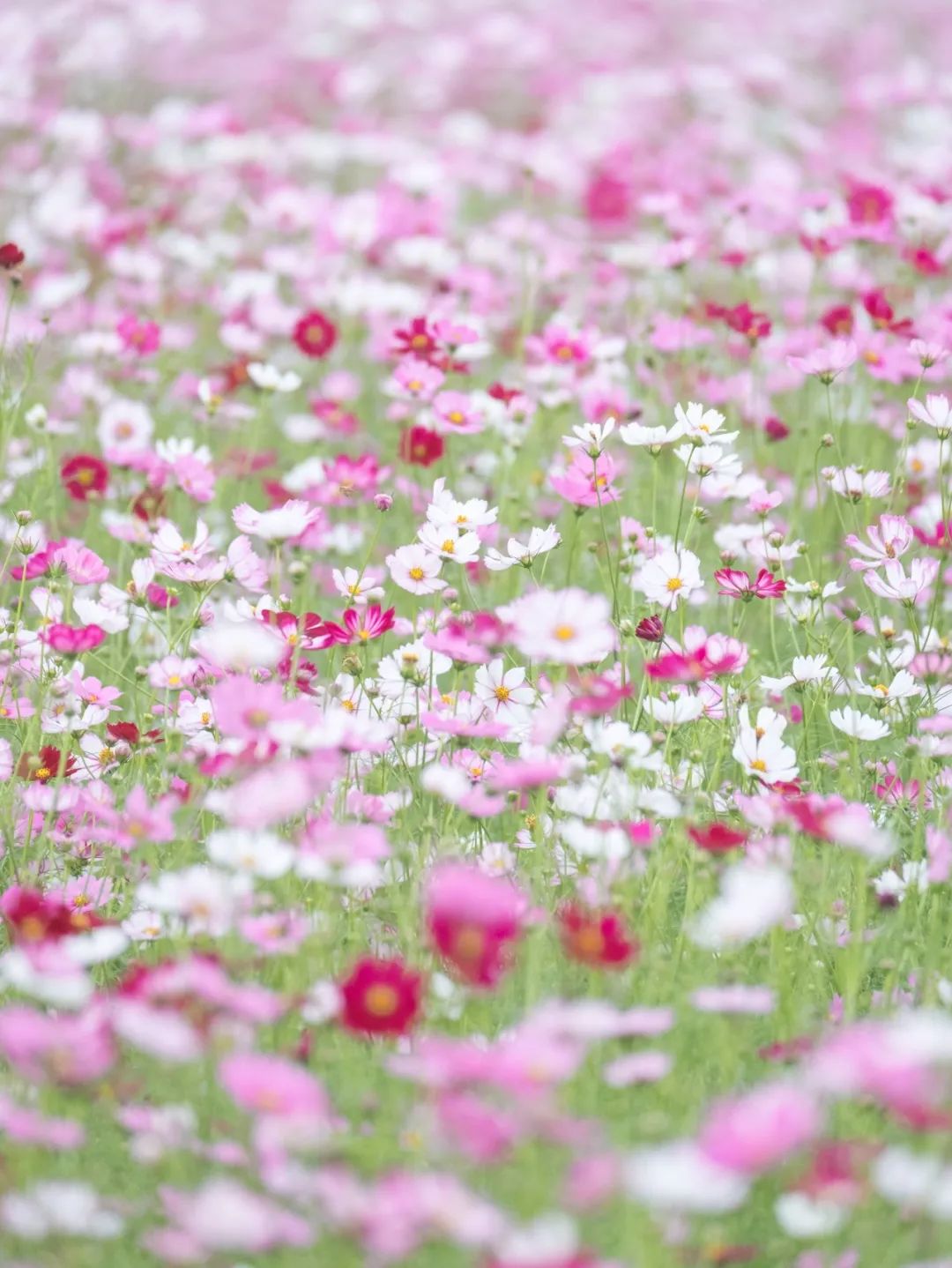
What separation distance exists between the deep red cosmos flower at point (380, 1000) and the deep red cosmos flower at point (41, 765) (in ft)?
2.01

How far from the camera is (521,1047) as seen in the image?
0.95m

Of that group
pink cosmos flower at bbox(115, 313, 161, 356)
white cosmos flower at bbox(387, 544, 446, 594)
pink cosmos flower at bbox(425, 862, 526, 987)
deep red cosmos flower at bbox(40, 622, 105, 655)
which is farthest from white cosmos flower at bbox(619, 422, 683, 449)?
pink cosmos flower at bbox(115, 313, 161, 356)

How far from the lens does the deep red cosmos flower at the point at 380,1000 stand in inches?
41.8

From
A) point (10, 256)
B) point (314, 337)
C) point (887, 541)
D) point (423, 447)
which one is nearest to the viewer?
point (887, 541)

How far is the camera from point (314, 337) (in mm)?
2609

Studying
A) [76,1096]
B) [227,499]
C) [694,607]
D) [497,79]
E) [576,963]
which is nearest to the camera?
[76,1096]

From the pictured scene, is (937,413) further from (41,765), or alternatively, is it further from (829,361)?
(41,765)

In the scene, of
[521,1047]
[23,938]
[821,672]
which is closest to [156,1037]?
[521,1047]

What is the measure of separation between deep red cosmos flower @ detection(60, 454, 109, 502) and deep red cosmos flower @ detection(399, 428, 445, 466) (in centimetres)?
47

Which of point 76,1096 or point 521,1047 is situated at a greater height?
point 521,1047

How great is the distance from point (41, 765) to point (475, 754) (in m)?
0.48

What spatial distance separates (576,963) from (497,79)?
6073mm

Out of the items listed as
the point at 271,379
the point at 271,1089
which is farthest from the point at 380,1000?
the point at 271,379

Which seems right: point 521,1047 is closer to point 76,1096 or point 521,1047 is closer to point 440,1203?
point 440,1203
